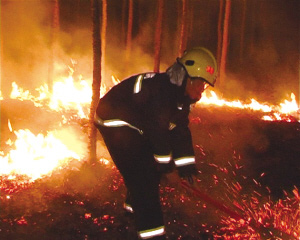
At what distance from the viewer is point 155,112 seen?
12.2 feet

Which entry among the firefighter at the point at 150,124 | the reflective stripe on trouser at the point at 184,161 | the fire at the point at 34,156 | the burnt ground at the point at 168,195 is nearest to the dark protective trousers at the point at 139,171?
the firefighter at the point at 150,124

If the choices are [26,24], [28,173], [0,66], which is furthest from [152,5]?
[28,173]

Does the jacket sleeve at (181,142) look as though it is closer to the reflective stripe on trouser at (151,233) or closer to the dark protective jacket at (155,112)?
the dark protective jacket at (155,112)

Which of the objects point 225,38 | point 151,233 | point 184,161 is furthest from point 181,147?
point 225,38

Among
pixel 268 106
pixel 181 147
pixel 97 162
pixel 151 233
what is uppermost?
pixel 268 106

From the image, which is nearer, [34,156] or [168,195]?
[168,195]

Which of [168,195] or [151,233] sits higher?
[168,195]

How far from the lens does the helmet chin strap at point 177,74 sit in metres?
3.80

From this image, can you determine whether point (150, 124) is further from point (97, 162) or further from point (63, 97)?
point (63, 97)

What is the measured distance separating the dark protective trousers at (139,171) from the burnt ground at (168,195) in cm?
92

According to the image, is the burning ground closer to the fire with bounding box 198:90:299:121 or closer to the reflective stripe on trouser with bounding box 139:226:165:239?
the reflective stripe on trouser with bounding box 139:226:165:239

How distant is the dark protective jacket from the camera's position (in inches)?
147

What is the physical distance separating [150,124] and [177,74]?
644 millimetres

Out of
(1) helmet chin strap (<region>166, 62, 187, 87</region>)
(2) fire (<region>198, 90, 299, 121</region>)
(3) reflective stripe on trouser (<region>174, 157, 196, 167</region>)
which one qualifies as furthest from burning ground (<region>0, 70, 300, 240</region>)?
(2) fire (<region>198, 90, 299, 121</region>)
